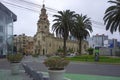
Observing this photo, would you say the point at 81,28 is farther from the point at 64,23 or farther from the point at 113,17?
the point at 113,17

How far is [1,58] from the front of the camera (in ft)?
194

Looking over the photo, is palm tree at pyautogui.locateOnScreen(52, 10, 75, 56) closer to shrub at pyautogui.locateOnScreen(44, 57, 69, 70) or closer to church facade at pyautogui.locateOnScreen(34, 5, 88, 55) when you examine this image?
shrub at pyautogui.locateOnScreen(44, 57, 69, 70)

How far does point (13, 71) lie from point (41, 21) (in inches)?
5004

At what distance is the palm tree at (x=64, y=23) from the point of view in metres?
65.1

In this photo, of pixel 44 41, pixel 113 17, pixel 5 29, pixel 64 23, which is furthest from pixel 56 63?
pixel 44 41

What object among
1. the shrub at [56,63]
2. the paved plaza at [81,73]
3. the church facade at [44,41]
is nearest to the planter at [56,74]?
the shrub at [56,63]

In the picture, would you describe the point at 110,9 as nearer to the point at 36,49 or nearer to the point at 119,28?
the point at 119,28

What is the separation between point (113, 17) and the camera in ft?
169

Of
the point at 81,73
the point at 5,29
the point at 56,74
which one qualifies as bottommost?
the point at 81,73

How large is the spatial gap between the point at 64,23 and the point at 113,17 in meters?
16.3

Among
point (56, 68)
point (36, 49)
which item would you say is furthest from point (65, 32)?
point (36, 49)

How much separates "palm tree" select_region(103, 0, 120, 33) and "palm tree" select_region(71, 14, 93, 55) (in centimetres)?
1470

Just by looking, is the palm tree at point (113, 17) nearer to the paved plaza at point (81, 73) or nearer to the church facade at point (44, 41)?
the paved plaza at point (81, 73)

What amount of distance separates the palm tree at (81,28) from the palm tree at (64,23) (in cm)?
169
